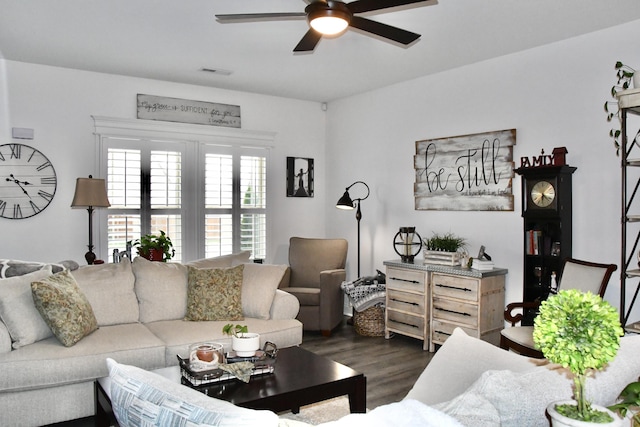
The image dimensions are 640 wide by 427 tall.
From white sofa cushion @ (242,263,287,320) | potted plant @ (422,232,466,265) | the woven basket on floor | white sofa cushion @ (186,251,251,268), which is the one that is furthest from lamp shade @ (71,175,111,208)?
potted plant @ (422,232,466,265)

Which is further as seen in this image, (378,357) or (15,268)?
(378,357)

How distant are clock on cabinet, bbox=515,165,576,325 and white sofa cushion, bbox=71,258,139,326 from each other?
314 centimetres

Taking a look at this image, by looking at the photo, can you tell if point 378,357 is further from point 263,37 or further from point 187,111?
point 187,111

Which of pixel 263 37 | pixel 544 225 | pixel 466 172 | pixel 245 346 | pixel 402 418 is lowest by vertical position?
pixel 245 346

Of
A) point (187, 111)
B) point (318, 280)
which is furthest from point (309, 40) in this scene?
point (318, 280)

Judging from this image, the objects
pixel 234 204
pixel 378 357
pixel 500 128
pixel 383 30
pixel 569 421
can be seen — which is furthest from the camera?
pixel 234 204

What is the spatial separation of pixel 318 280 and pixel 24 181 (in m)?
3.24

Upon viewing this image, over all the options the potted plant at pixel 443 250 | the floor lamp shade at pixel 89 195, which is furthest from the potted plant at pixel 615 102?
the floor lamp shade at pixel 89 195

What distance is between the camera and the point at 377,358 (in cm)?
457

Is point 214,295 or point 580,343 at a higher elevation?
point 580,343

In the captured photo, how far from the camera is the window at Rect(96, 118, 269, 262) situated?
5.52m

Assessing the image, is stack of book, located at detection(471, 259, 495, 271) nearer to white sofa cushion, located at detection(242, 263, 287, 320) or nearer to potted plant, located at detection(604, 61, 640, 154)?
potted plant, located at detection(604, 61, 640, 154)

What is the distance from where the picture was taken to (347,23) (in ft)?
9.53

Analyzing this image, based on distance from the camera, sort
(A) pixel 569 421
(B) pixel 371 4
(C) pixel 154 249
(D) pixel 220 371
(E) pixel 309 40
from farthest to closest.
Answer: (C) pixel 154 249 → (E) pixel 309 40 → (B) pixel 371 4 → (D) pixel 220 371 → (A) pixel 569 421
